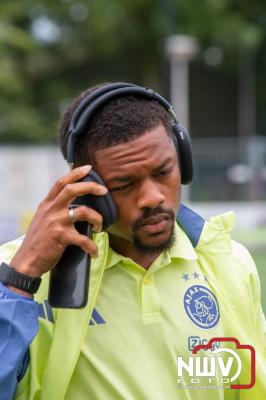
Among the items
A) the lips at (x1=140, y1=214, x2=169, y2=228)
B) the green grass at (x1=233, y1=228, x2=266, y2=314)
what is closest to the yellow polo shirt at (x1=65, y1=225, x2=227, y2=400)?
the lips at (x1=140, y1=214, x2=169, y2=228)

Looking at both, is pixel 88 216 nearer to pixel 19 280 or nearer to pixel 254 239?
pixel 19 280

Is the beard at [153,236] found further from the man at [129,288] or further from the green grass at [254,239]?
the green grass at [254,239]

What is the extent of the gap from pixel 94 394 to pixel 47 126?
28.0m

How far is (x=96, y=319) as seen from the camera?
87.4 inches

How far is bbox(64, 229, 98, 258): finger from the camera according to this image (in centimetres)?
205

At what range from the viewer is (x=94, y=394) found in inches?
84.5

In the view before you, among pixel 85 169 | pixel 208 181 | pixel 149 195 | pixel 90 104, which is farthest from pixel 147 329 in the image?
pixel 208 181

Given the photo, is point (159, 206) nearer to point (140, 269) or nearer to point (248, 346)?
point (140, 269)

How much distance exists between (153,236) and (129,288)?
0.15 metres

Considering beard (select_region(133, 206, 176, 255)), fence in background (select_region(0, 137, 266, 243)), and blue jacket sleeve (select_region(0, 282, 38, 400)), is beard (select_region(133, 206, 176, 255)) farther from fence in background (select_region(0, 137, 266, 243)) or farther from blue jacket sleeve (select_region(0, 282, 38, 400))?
fence in background (select_region(0, 137, 266, 243))

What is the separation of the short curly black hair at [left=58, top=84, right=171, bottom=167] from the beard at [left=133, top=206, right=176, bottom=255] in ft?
0.62

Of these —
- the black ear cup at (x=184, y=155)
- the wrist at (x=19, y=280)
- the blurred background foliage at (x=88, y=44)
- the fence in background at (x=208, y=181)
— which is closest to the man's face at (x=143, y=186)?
the black ear cup at (x=184, y=155)

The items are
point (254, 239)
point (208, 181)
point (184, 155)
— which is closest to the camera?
point (184, 155)

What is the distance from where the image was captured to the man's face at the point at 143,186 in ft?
Answer: 7.23
